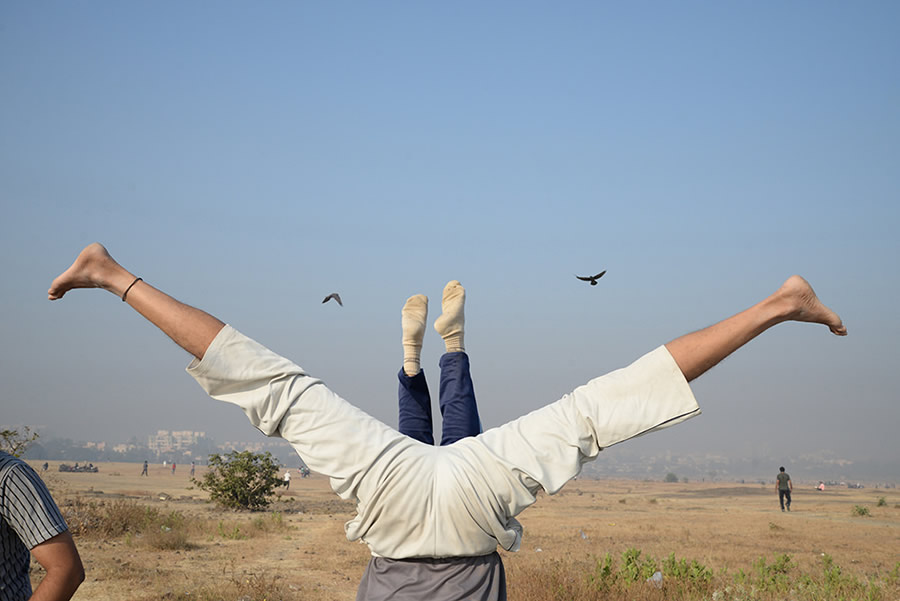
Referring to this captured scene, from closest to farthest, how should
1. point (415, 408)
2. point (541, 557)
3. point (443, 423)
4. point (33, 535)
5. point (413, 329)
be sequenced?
1. point (33, 535)
2. point (443, 423)
3. point (415, 408)
4. point (413, 329)
5. point (541, 557)

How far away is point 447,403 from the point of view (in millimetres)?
3984

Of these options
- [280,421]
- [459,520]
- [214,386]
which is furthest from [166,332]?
[459,520]

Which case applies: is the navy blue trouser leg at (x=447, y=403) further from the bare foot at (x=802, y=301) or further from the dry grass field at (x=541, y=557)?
the dry grass field at (x=541, y=557)

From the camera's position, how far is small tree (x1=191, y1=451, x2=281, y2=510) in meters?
24.0

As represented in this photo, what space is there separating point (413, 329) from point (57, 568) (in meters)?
2.53

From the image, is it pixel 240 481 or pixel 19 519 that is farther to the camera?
pixel 240 481

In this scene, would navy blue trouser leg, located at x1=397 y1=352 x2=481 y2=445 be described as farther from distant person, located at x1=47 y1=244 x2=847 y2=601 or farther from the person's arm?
the person's arm

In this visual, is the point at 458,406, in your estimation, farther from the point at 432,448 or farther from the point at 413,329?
the point at 432,448

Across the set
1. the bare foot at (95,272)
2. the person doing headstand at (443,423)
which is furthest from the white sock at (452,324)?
the bare foot at (95,272)

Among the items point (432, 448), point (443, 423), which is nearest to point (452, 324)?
point (443, 423)

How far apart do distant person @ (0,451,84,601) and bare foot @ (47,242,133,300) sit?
762 millimetres

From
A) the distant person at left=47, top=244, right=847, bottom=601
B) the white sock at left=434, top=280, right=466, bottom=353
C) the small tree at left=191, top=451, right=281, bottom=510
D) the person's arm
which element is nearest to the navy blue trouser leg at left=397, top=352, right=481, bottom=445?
the white sock at left=434, top=280, right=466, bottom=353

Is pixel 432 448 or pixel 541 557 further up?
pixel 432 448

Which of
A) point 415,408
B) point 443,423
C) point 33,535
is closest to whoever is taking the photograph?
point 33,535
